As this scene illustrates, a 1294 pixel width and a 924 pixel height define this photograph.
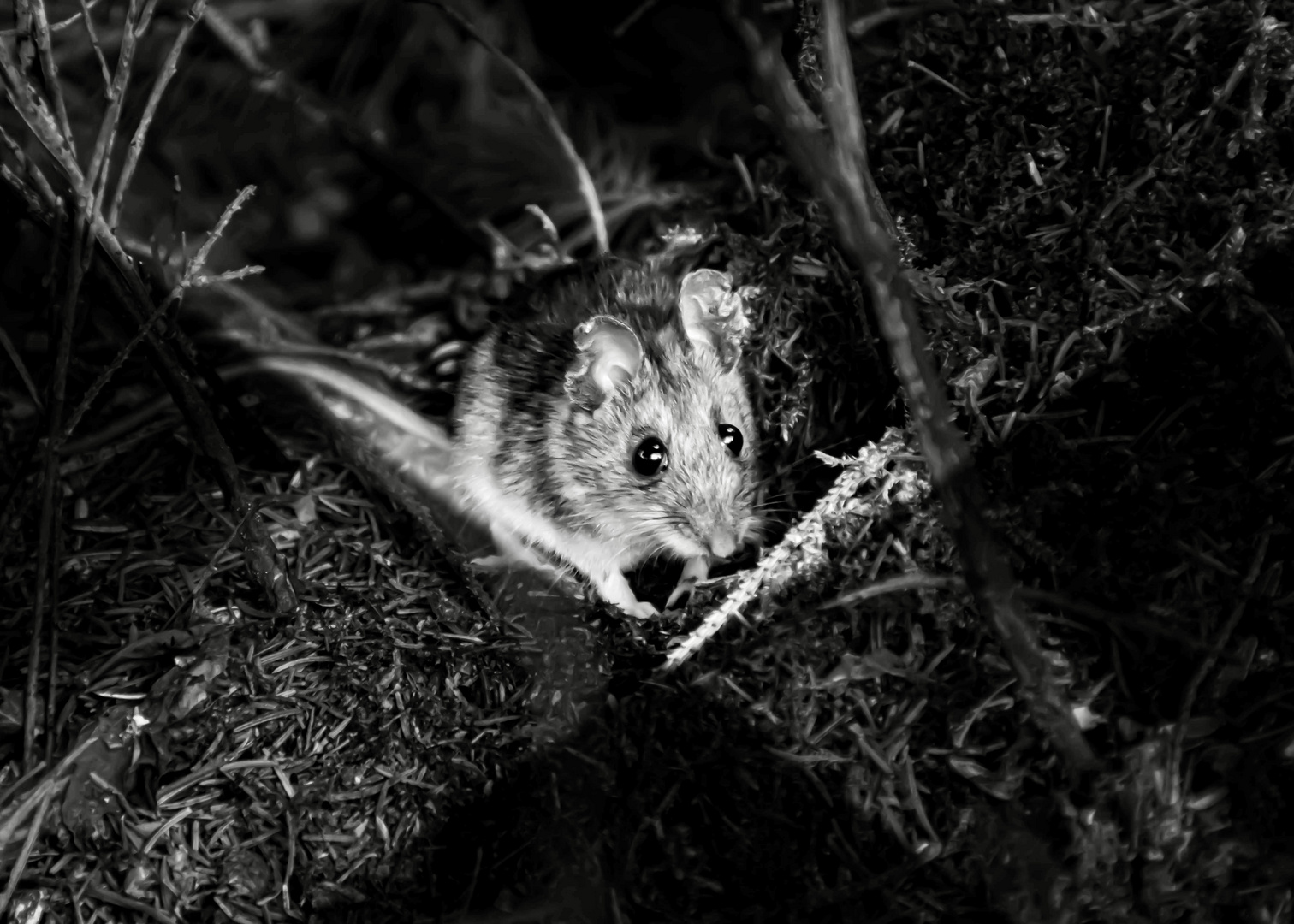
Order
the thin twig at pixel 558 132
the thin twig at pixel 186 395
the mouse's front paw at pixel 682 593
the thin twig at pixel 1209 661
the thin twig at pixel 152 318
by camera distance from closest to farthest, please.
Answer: the thin twig at pixel 1209 661
the thin twig at pixel 152 318
the thin twig at pixel 186 395
the mouse's front paw at pixel 682 593
the thin twig at pixel 558 132

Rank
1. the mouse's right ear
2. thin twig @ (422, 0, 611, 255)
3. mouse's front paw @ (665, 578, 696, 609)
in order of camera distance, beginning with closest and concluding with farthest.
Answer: mouse's front paw @ (665, 578, 696, 609) → the mouse's right ear → thin twig @ (422, 0, 611, 255)

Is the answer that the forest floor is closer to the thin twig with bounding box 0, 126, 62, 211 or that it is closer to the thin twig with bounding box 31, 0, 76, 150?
the thin twig with bounding box 0, 126, 62, 211

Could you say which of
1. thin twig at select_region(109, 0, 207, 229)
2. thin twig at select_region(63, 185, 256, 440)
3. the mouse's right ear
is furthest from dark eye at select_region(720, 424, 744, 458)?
thin twig at select_region(109, 0, 207, 229)

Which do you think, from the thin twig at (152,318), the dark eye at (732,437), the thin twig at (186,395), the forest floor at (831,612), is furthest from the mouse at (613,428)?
the thin twig at (152,318)

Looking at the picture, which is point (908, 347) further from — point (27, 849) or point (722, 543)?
point (27, 849)

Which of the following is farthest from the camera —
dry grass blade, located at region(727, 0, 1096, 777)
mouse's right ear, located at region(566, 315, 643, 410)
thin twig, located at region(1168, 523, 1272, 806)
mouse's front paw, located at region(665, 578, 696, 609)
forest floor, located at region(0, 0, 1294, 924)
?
mouse's right ear, located at region(566, 315, 643, 410)

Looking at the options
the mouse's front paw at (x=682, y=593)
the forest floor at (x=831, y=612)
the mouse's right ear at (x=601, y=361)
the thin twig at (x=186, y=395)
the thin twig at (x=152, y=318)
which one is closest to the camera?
the forest floor at (x=831, y=612)

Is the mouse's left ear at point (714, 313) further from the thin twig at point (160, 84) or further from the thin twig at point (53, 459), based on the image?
the thin twig at point (53, 459)

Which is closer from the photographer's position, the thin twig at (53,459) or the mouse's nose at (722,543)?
the thin twig at (53,459)

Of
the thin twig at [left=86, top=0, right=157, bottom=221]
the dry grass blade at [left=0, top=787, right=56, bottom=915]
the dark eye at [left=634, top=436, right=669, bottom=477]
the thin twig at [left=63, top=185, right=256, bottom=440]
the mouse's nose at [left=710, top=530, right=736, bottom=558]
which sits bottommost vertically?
the dry grass blade at [left=0, top=787, right=56, bottom=915]
